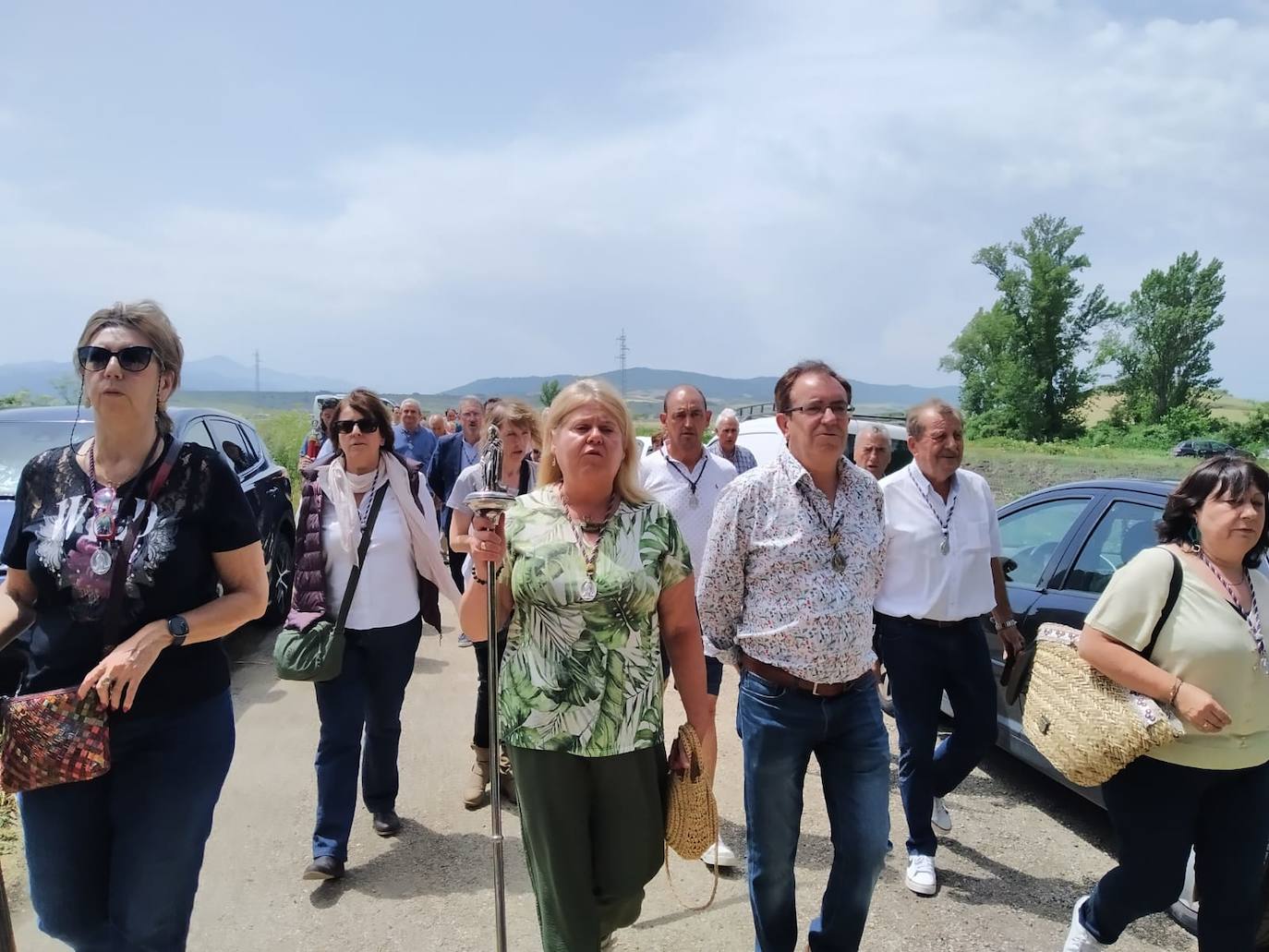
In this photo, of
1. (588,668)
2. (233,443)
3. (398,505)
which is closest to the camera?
(588,668)

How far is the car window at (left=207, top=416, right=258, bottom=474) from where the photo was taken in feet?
22.8

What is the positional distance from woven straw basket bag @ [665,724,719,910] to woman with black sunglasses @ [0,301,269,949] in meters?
1.27

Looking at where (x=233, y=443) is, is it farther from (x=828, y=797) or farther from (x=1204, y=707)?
(x=1204, y=707)

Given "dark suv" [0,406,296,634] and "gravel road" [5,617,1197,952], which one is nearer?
"gravel road" [5,617,1197,952]

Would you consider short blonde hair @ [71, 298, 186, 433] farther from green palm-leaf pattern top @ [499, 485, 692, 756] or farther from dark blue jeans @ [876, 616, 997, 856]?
dark blue jeans @ [876, 616, 997, 856]

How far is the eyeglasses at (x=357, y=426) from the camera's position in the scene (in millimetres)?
3670

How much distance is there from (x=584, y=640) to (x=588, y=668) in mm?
77

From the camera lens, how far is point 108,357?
2156mm

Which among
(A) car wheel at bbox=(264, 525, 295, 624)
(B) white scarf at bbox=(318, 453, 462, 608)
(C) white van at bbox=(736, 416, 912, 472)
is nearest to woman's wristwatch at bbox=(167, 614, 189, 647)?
(B) white scarf at bbox=(318, 453, 462, 608)

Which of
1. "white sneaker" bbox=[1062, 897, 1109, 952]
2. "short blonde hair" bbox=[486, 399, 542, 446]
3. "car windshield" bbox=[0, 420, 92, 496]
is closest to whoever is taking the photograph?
"white sneaker" bbox=[1062, 897, 1109, 952]

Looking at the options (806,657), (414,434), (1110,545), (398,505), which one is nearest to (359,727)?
(398,505)

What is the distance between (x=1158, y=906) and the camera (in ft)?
8.61

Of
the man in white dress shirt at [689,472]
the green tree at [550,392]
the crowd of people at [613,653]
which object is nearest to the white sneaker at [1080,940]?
the crowd of people at [613,653]

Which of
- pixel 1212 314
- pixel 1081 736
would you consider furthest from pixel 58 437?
pixel 1212 314
